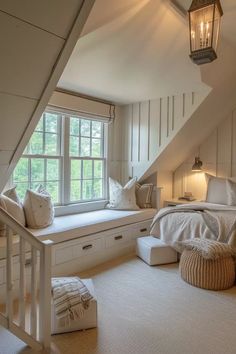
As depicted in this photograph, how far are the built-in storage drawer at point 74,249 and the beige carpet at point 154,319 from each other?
0.96 feet

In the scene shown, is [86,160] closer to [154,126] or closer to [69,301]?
[154,126]

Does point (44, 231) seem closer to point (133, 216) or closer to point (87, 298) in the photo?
point (87, 298)

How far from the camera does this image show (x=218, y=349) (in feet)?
6.04

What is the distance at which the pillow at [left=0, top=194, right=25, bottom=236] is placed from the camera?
2.67 metres

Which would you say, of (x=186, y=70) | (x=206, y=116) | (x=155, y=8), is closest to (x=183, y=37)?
(x=155, y=8)

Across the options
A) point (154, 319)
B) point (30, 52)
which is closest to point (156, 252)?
point (154, 319)

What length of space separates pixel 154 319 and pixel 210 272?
83 centimetres

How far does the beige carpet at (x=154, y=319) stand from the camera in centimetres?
186

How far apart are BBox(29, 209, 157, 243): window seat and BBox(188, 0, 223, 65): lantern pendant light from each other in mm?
2148

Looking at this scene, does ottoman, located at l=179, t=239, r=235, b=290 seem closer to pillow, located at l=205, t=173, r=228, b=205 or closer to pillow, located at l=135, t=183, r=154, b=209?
pillow, located at l=205, t=173, r=228, b=205

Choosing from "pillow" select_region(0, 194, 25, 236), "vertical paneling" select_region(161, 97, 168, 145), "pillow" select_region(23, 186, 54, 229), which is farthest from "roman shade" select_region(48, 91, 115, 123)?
"pillow" select_region(0, 194, 25, 236)

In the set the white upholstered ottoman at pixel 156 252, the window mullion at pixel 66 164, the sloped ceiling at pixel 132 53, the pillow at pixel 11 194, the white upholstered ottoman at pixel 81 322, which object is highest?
the sloped ceiling at pixel 132 53

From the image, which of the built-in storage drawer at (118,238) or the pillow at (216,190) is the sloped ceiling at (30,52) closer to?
the built-in storage drawer at (118,238)

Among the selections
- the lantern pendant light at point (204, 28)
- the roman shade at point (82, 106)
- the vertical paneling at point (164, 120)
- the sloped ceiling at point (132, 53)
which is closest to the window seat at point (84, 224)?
the vertical paneling at point (164, 120)
